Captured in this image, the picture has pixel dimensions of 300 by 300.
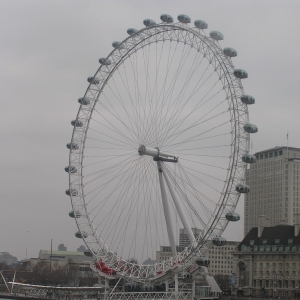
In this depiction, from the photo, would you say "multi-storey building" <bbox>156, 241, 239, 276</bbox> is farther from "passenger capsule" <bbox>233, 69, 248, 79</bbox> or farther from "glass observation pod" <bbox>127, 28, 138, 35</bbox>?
"passenger capsule" <bbox>233, 69, 248, 79</bbox>

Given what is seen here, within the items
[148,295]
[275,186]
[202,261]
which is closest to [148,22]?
[202,261]

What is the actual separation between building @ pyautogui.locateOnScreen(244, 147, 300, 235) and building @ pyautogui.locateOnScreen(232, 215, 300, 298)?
202 feet

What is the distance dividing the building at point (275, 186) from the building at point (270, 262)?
202ft

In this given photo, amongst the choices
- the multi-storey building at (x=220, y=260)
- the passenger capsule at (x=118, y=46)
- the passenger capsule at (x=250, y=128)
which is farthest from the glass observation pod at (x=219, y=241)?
the multi-storey building at (x=220, y=260)

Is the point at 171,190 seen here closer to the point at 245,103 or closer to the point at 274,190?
the point at 245,103

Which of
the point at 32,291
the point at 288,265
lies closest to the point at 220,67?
the point at 288,265

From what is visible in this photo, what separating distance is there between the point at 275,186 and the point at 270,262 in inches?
2981

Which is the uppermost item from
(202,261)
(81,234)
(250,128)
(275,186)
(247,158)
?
(275,186)

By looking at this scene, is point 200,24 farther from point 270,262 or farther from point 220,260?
point 220,260

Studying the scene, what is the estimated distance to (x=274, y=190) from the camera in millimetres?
163000

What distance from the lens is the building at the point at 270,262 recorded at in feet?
281

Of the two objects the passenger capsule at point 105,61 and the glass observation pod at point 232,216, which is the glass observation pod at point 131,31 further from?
the glass observation pod at point 232,216

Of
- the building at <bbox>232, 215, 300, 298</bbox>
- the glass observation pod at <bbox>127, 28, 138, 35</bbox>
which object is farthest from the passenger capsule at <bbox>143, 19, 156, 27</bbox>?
the building at <bbox>232, 215, 300, 298</bbox>

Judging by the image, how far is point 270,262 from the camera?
88500 millimetres
